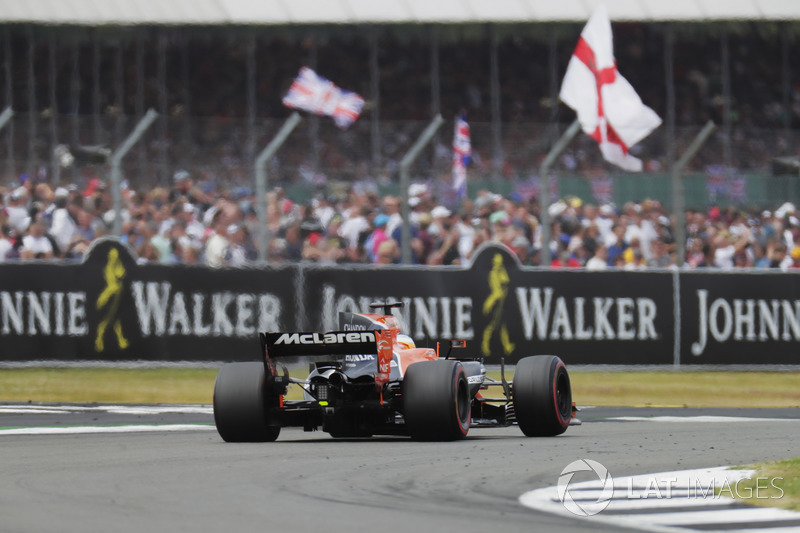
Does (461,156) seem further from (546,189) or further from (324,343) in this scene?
(324,343)

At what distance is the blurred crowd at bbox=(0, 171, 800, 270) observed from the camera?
15953mm

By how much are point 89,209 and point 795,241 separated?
8.57 m

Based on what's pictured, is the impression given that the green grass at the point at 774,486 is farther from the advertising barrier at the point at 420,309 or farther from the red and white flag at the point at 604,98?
the red and white flag at the point at 604,98

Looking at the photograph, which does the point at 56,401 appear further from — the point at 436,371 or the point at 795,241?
the point at 795,241

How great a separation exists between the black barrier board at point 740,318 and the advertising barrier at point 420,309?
0.05ft

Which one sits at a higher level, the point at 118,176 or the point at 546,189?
the point at 118,176

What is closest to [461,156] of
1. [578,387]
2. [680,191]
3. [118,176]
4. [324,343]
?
[680,191]

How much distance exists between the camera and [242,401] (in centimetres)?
1020

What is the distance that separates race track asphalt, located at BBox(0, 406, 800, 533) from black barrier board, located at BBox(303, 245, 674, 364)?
363 cm

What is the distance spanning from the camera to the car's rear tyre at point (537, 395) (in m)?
10.6

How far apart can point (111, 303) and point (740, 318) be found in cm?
689

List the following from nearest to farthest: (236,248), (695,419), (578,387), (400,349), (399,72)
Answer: (400,349), (695,419), (236,248), (578,387), (399,72)

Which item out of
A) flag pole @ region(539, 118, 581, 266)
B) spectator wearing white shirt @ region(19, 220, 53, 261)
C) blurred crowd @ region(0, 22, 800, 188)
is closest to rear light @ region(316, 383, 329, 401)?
spectator wearing white shirt @ region(19, 220, 53, 261)

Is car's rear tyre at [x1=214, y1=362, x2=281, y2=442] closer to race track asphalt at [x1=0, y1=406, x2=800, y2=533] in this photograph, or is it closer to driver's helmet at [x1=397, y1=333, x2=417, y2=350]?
race track asphalt at [x1=0, y1=406, x2=800, y2=533]
